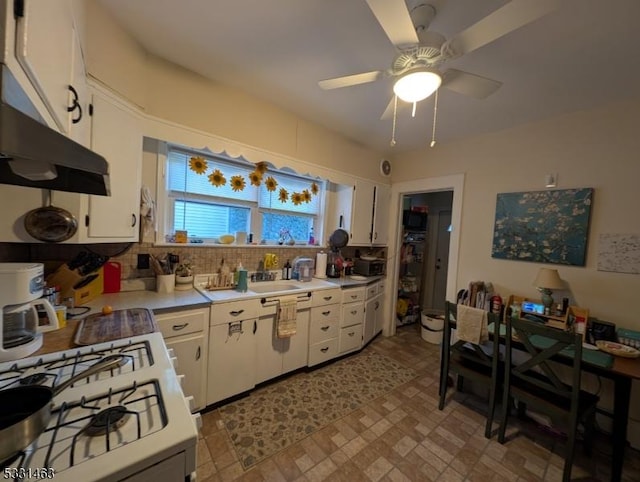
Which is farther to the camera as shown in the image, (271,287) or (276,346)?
(271,287)

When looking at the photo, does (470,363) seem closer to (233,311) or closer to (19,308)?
(233,311)

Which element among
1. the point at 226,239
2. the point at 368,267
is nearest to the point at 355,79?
the point at 226,239

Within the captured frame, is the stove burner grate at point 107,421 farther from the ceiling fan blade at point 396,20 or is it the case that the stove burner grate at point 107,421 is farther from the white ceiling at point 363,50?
the white ceiling at point 363,50

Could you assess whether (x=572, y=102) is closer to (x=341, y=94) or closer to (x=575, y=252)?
(x=575, y=252)

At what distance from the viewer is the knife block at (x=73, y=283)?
A: 1491 millimetres

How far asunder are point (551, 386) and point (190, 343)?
7.99 ft

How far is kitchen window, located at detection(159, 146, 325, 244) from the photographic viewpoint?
2.22 m

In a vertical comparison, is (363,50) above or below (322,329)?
above

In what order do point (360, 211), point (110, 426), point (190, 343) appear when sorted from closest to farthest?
point (110, 426) → point (190, 343) → point (360, 211)

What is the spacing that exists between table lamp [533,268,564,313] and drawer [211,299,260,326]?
247 cm

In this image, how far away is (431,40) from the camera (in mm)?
1218

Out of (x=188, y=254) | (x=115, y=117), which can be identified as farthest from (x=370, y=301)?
(x=115, y=117)

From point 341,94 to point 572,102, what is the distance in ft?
6.34

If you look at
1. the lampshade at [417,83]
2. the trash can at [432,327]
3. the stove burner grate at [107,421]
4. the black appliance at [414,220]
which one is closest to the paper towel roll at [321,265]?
the black appliance at [414,220]
